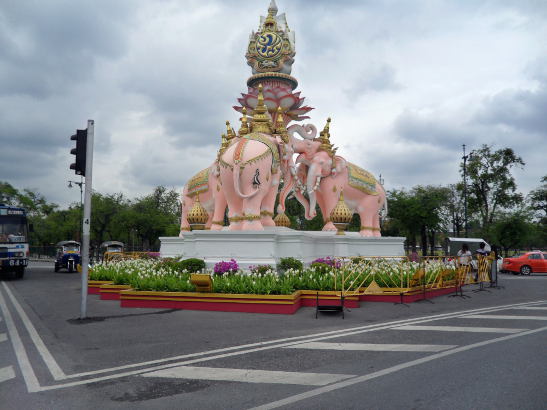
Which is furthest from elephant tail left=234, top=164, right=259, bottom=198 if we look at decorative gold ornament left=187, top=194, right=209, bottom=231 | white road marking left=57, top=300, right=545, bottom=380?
white road marking left=57, top=300, right=545, bottom=380

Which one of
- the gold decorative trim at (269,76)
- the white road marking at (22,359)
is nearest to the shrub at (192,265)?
the white road marking at (22,359)

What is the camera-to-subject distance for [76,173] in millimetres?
9445

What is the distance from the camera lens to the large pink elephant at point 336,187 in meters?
17.4

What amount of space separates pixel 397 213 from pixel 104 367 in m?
31.7

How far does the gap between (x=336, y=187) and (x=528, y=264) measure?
14.2 metres

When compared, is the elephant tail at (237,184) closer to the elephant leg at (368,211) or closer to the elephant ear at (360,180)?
the elephant ear at (360,180)

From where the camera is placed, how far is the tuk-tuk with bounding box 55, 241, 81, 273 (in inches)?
1034

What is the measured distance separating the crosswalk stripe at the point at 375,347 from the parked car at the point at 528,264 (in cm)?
2126

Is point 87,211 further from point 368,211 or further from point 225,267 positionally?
point 368,211

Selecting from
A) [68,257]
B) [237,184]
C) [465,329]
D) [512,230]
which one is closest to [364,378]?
[465,329]

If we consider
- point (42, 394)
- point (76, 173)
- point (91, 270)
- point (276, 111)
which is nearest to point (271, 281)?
point (76, 173)

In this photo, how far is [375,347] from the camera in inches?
259

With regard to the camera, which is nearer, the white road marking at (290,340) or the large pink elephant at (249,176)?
the white road marking at (290,340)

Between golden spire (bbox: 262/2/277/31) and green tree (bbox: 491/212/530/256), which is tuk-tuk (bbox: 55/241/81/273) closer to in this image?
golden spire (bbox: 262/2/277/31)
